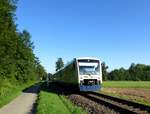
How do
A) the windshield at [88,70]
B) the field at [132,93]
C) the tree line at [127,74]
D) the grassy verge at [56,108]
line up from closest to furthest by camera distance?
1. the grassy verge at [56,108]
2. the field at [132,93]
3. the windshield at [88,70]
4. the tree line at [127,74]

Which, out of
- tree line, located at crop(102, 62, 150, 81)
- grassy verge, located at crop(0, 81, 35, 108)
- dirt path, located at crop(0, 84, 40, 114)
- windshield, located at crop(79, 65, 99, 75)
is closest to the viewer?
dirt path, located at crop(0, 84, 40, 114)

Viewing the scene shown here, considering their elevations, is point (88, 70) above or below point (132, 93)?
above

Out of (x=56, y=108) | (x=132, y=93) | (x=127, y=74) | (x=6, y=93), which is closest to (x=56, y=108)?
(x=56, y=108)

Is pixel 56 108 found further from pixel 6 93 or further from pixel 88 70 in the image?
pixel 88 70

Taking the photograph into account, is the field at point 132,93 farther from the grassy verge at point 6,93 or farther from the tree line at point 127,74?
the tree line at point 127,74

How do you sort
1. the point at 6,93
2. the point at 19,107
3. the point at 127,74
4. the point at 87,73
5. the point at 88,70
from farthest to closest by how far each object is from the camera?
the point at 127,74
the point at 88,70
the point at 87,73
the point at 6,93
the point at 19,107

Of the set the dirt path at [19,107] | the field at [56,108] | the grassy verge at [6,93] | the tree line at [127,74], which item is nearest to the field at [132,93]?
the field at [56,108]

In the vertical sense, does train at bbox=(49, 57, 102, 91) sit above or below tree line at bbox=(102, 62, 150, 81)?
below

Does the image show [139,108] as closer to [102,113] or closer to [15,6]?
[102,113]

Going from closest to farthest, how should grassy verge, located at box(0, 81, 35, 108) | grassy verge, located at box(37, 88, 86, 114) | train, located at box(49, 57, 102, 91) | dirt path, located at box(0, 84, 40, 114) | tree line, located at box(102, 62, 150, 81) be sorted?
grassy verge, located at box(37, 88, 86, 114), dirt path, located at box(0, 84, 40, 114), grassy verge, located at box(0, 81, 35, 108), train, located at box(49, 57, 102, 91), tree line, located at box(102, 62, 150, 81)

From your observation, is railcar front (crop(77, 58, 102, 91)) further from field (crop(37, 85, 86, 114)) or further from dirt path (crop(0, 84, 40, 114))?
field (crop(37, 85, 86, 114))

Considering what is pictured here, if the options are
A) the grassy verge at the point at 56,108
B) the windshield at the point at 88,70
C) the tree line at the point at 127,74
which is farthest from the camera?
the tree line at the point at 127,74

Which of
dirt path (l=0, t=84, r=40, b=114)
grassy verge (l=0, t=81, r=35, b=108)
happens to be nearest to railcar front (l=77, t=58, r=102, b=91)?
grassy verge (l=0, t=81, r=35, b=108)

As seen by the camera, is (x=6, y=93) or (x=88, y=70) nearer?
(x=6, y=93)
